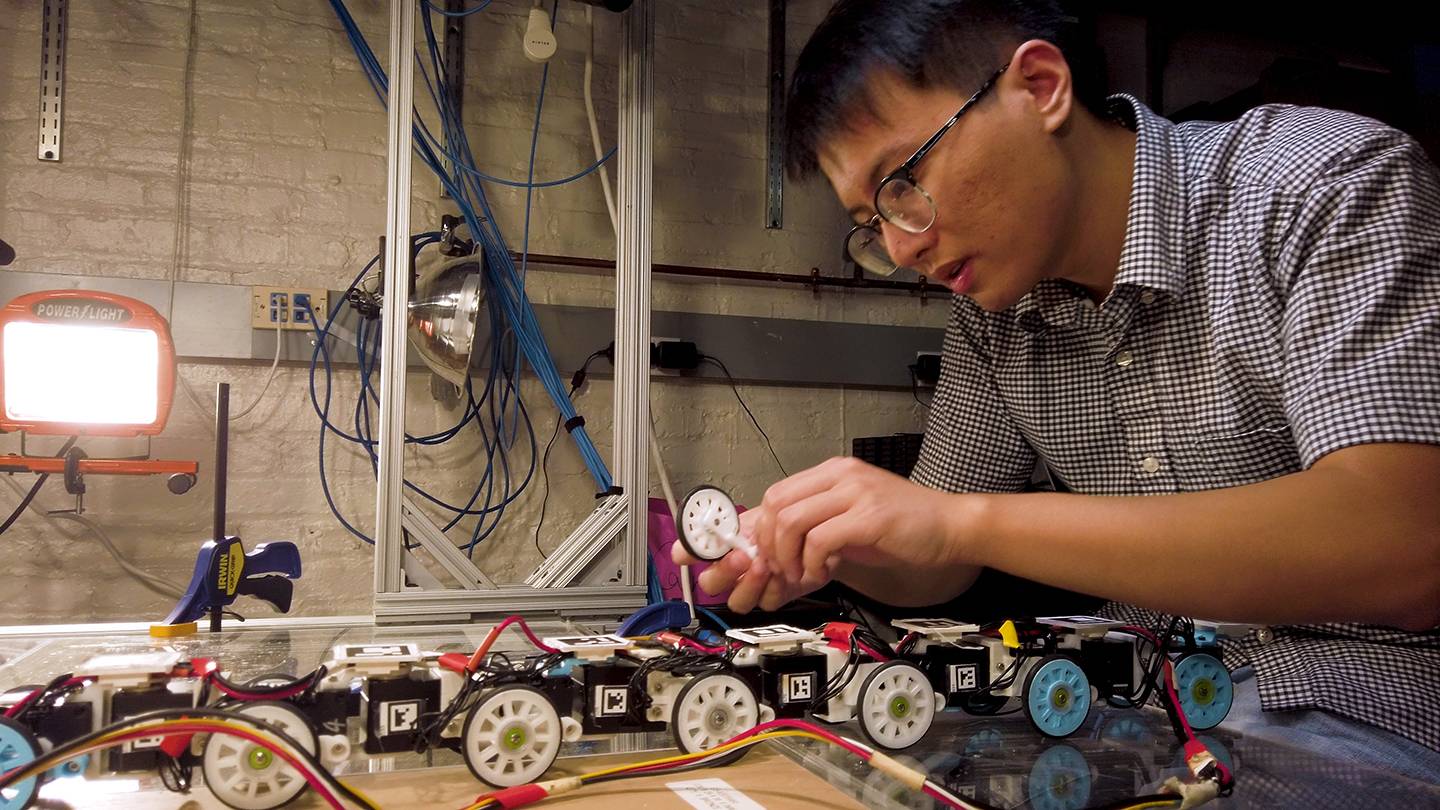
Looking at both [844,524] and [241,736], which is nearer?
[241,736]

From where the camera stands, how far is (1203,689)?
0.87 m

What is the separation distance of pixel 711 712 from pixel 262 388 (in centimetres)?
208

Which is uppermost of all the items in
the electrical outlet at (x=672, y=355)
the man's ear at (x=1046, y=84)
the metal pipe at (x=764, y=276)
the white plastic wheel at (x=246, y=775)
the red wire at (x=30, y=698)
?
the metal pipe at (x=764, y=276)

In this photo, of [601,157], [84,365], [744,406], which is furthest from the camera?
[744,406]

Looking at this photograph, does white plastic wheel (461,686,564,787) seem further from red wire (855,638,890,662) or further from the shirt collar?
the shirt collar

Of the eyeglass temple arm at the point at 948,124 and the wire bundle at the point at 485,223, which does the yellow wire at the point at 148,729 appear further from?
the wire bundle at the point at 485,223

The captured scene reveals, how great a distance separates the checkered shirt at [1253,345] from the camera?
26.3 inches

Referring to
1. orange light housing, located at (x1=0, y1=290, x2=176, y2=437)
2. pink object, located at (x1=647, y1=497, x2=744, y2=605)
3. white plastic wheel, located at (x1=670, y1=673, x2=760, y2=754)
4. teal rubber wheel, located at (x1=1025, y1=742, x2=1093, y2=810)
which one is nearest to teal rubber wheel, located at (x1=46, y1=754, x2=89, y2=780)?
white plastic wheel, located at (x1=670, y1=673, x2=760, y2=754)

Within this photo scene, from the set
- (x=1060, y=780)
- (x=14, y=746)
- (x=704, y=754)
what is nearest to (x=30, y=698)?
(x=14, y=746)

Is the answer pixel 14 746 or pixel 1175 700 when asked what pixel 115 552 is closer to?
pixel 14 746

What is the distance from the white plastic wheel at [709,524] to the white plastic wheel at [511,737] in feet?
0.73

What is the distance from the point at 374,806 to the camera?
0.56 metres

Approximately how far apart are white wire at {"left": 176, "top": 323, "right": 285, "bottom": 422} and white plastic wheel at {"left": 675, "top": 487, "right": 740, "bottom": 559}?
1909 mm

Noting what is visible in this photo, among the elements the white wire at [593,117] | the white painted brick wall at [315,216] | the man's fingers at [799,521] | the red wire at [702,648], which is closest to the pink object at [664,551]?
the white painted brick wall at [315,216]
